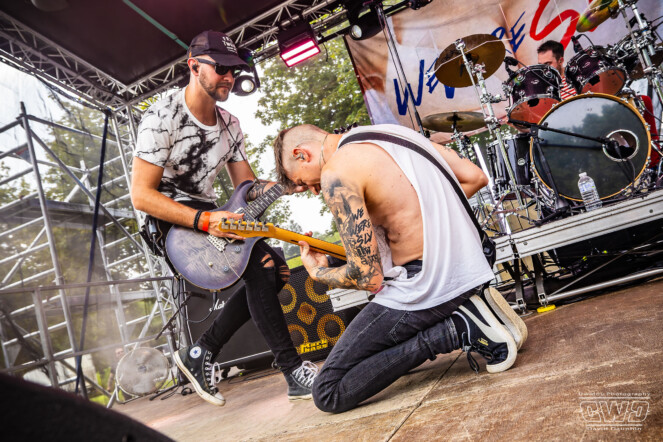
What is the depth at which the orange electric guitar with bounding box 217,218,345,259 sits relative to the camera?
2473 mm

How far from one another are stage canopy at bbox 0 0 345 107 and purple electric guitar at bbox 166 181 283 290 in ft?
10.8

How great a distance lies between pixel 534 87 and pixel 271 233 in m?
3.64

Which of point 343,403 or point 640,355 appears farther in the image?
point 343,403

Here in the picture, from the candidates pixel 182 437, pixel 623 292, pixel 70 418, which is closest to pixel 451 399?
pixel 70 418

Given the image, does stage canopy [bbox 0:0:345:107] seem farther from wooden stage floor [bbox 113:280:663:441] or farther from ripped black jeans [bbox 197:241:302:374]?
wooden stage floor [bbox 113:280:663:441]

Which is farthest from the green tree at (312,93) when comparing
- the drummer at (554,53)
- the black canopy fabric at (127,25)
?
the black canopy fabric at (127,25)

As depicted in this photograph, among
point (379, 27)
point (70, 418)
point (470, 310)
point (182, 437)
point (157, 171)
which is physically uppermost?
point (379, 27)

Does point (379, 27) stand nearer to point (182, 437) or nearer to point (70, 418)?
point (182, 437)

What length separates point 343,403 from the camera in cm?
190

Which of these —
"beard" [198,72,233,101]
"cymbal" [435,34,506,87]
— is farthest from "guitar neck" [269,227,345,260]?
"cymbal" [435,34,506,87]

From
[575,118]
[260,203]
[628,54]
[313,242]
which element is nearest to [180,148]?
[260,203]

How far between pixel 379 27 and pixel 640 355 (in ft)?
19.2

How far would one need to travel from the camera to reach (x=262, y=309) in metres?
2.54

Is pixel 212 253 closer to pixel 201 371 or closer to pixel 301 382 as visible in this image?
pixel 201 371
